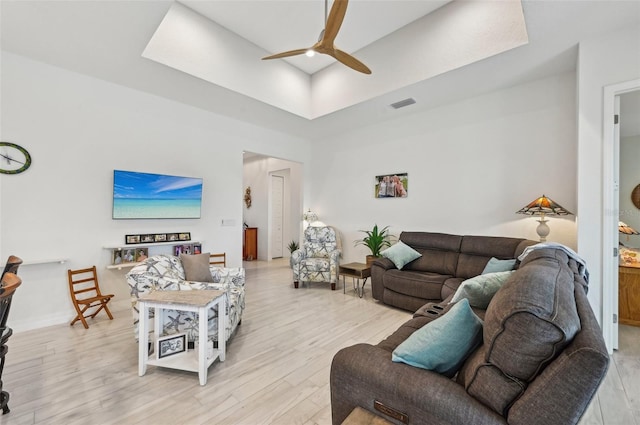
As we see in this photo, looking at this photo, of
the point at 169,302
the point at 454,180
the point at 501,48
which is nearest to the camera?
the point at 169,302

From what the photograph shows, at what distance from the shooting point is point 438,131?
459cm

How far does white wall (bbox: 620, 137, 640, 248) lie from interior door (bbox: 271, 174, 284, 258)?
6.79 metres

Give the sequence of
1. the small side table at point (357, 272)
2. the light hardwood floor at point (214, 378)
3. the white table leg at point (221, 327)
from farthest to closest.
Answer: the small side table at point (357, 272) → the white table leg at point (221, 327) → the light hardwood floor at point (214, 378)

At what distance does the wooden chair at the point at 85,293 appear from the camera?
3156 mm

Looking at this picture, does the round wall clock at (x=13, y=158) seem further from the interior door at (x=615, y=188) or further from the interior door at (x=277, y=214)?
the interior door at (x=615, y=188)

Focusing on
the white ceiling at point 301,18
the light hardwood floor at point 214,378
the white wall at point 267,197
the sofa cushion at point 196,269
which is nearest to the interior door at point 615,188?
the light hardwood floor at point 214,378

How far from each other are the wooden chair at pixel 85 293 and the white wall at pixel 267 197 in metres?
4.39

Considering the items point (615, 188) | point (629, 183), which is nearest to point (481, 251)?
point (615, 188)

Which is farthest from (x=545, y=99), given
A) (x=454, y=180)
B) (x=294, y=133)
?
(x=294, y=133)

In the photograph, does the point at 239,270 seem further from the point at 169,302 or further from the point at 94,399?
the point at 94,399

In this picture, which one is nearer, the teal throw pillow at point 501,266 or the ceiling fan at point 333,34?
the ceiling fan at point 333,34

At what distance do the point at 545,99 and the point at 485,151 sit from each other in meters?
0.90

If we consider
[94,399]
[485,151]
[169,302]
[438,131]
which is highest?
[438,131]

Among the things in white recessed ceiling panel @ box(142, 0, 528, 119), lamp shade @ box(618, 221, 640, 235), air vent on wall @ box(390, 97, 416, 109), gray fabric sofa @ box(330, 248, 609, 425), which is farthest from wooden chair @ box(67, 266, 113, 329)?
lamp shade @ box(618, 221, 640, 235)
